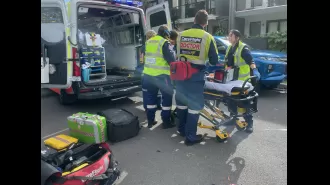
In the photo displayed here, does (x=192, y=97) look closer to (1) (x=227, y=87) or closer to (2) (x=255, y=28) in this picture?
(1) (x=227, y=87)

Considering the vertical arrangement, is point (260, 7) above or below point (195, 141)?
above

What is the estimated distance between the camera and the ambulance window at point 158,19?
542 centimetres

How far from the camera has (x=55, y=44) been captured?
4.71 m

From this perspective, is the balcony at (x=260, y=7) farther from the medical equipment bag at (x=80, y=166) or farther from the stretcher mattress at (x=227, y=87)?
the medical equipment bag at (x=80, y=166)

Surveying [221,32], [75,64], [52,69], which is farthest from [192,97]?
[221,32]

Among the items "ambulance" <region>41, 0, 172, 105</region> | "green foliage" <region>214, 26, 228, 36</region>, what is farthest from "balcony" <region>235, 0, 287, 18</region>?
"ambulance" <region>41, 0, 172, 105</region>

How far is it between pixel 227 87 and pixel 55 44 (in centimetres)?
319

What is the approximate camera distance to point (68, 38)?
4621 millimetres

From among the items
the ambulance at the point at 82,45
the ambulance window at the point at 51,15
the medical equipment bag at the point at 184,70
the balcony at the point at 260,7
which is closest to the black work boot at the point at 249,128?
the medical equipment bag at the point at 184,70
